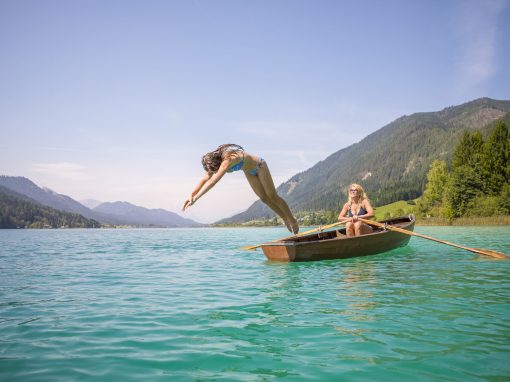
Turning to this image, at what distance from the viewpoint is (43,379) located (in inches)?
167

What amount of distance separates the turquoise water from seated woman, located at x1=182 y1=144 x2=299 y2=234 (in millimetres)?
2240

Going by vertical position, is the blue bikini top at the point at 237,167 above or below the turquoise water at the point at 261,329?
above

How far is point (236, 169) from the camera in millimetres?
8812

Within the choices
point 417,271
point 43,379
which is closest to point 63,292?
point 43,379

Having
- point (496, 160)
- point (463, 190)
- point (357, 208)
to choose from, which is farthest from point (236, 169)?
point (496, 160)

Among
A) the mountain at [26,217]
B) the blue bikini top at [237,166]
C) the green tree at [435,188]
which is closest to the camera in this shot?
the blue bikini top at [237,166]

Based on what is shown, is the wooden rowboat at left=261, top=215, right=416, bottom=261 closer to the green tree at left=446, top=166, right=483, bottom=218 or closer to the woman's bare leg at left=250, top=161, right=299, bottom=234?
the woman's bare leg at left=250, top=161, right=299, bottom=234

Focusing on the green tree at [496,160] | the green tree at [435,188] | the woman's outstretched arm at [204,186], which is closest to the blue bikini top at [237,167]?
the woman's outstretched arm at [204,186]

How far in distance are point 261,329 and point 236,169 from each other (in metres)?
3.84

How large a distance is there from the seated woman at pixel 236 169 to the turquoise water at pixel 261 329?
2.24 meters

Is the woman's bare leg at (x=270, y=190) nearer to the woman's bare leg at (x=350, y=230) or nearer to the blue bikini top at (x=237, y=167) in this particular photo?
the blue bikini top at (x=237, y=167)

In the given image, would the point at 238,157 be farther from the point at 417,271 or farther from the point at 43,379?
the point at 417,271

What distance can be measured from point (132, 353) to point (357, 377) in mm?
2778

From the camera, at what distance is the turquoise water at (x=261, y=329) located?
14.4 feet
